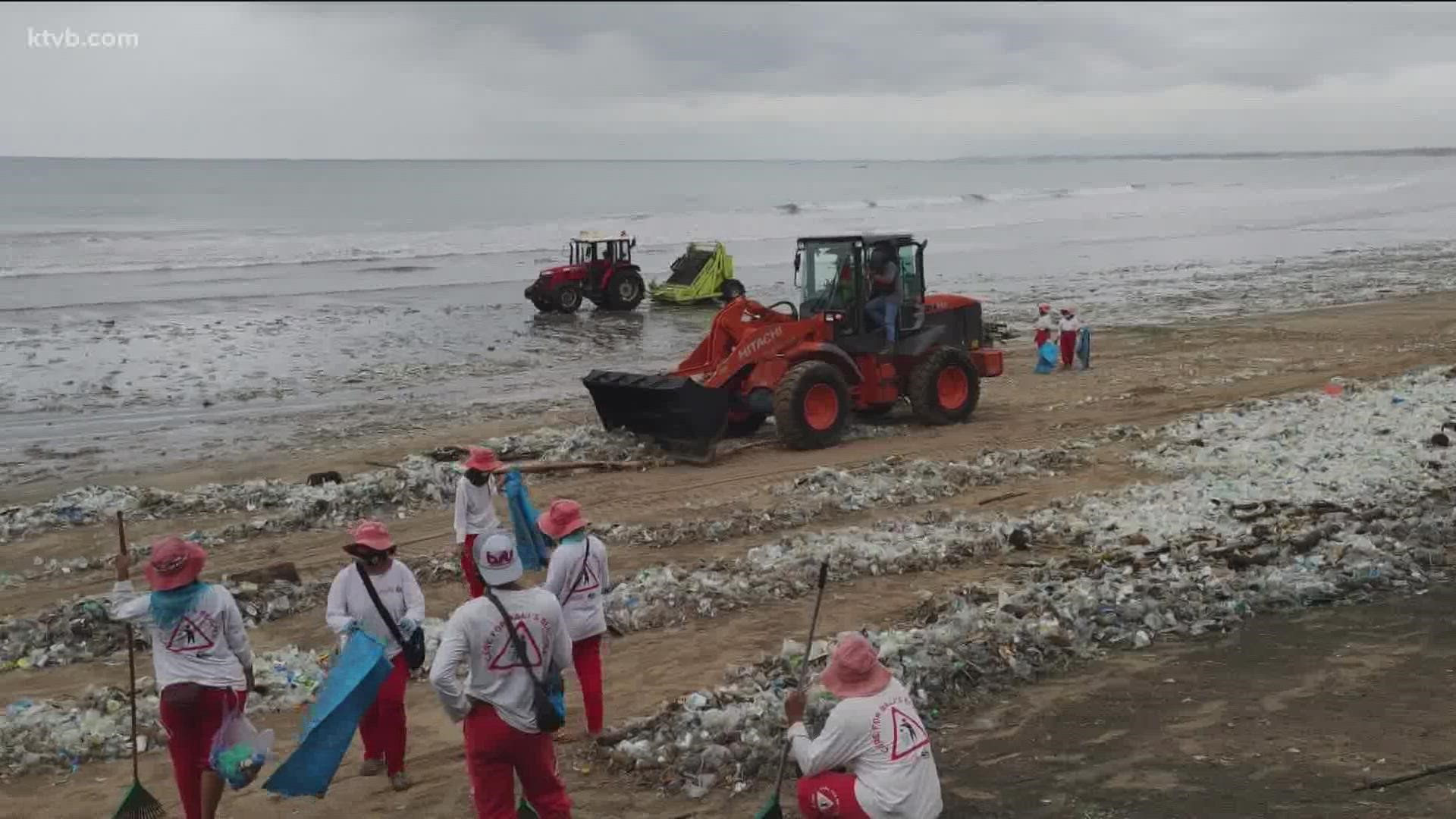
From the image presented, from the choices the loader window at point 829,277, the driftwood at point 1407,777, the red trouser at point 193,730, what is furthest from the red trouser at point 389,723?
the loader window at point 829,277

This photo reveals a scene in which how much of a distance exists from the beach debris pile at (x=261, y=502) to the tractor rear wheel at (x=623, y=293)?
17.2m

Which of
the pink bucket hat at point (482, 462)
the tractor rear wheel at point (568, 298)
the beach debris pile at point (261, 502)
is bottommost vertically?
the beach debris pile at point (261, 502)

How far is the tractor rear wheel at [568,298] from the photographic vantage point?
2972 centimetres

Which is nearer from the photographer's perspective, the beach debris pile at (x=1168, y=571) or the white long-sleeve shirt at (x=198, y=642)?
the white long-sleeve shirt at (x=198, y=642)

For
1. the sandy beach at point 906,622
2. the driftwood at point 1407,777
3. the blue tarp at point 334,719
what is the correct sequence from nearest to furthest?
the blue tarp at point 334,719 < the driftwood at point 1407,777 < the sandy beach at point 906,622

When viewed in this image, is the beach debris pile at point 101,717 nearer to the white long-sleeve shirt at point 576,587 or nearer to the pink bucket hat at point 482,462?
the pink bucket hat at point 482,462

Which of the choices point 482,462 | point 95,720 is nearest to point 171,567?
point 95,720

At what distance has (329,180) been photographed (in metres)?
134

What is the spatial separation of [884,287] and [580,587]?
28.4 feet

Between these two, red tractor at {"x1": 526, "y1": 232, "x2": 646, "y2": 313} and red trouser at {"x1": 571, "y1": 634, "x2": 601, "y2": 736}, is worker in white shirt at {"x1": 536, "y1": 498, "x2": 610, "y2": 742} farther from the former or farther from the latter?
red tractor at {"x1": 526, "y1": 232, "x2": 646, "y2": 313}

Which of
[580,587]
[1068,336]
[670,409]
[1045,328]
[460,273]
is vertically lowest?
[580,587]

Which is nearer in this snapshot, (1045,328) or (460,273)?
(1045,328)

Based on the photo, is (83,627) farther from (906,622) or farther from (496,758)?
(906,622)

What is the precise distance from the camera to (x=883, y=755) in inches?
187
